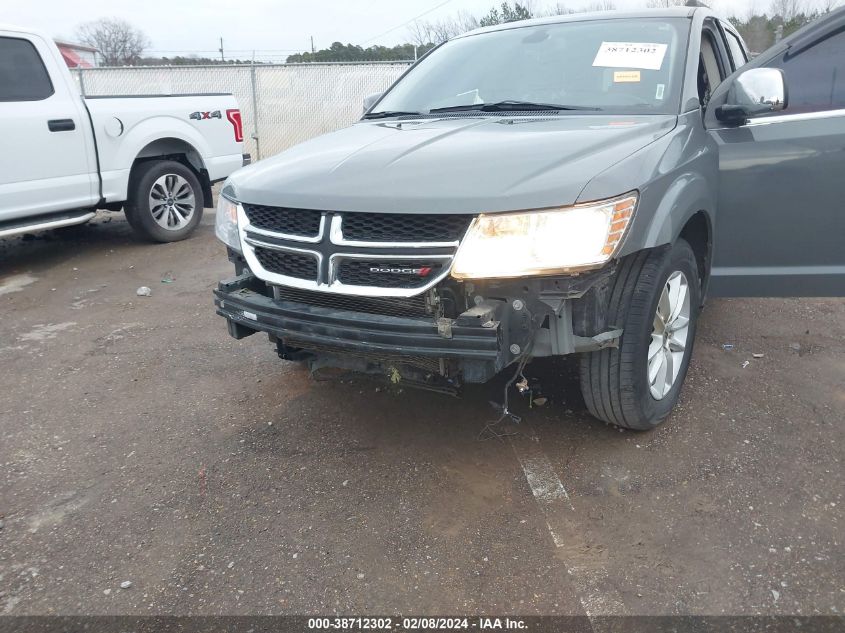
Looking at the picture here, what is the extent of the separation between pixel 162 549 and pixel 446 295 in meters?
1.41

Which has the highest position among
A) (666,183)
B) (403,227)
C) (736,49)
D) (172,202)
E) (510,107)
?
(736,49)

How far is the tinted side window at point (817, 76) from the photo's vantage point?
→ 11.1 feet

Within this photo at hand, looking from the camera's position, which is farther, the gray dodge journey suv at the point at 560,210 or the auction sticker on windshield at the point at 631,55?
the auction sticker on windshield at the point at 631,55

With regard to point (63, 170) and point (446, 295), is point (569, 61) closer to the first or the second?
point (446, 295)

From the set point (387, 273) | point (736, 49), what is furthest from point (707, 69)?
point (387, 273)

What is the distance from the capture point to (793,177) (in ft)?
11.2

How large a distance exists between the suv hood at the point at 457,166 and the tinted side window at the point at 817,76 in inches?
33.4

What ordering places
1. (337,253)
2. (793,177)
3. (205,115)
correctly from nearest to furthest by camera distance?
1. (337,253)
2. (793,177)
3. (205,115)

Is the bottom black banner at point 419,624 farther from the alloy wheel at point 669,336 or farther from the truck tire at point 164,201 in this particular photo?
the truck tire at point 164,201

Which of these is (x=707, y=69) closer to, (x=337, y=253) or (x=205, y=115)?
(x=337, y=253)

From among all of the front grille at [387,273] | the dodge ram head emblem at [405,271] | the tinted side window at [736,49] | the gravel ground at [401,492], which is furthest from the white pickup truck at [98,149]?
the tinted side window at [736,49]

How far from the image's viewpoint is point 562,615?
2.20 metres

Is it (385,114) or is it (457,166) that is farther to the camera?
(385,114)

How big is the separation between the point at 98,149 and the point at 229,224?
424 cm
